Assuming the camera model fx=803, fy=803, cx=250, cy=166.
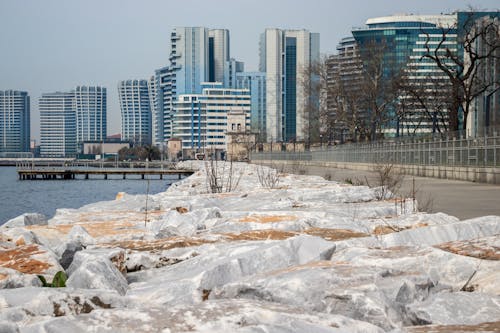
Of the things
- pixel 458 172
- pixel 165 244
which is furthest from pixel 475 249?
pixel 458 172

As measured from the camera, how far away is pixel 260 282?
446 centimetres

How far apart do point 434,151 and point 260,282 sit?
2928 centimetres

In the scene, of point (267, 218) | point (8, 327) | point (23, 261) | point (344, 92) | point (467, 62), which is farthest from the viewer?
point (344, 92)

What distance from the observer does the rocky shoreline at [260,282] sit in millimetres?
3707

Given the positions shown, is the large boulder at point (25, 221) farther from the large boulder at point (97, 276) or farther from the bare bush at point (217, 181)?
the bare bush at point (217, 181)

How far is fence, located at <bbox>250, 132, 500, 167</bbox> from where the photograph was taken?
25250 millimetres

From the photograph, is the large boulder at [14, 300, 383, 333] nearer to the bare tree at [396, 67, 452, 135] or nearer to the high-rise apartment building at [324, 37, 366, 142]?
the bare tree at [396, 67, 452, 135]

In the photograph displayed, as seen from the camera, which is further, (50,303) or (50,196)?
(50,196)

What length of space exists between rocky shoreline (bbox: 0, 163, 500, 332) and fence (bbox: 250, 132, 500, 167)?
1843 cm

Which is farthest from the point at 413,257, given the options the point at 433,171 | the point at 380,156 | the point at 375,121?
the point at 375,121

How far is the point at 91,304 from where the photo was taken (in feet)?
13.6

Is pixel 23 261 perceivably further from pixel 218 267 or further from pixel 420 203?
pixel 420 203

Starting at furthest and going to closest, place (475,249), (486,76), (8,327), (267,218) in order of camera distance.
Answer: (486,76)
(267,218)
(475,249)
(8,327)

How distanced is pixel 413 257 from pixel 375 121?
185 ft
